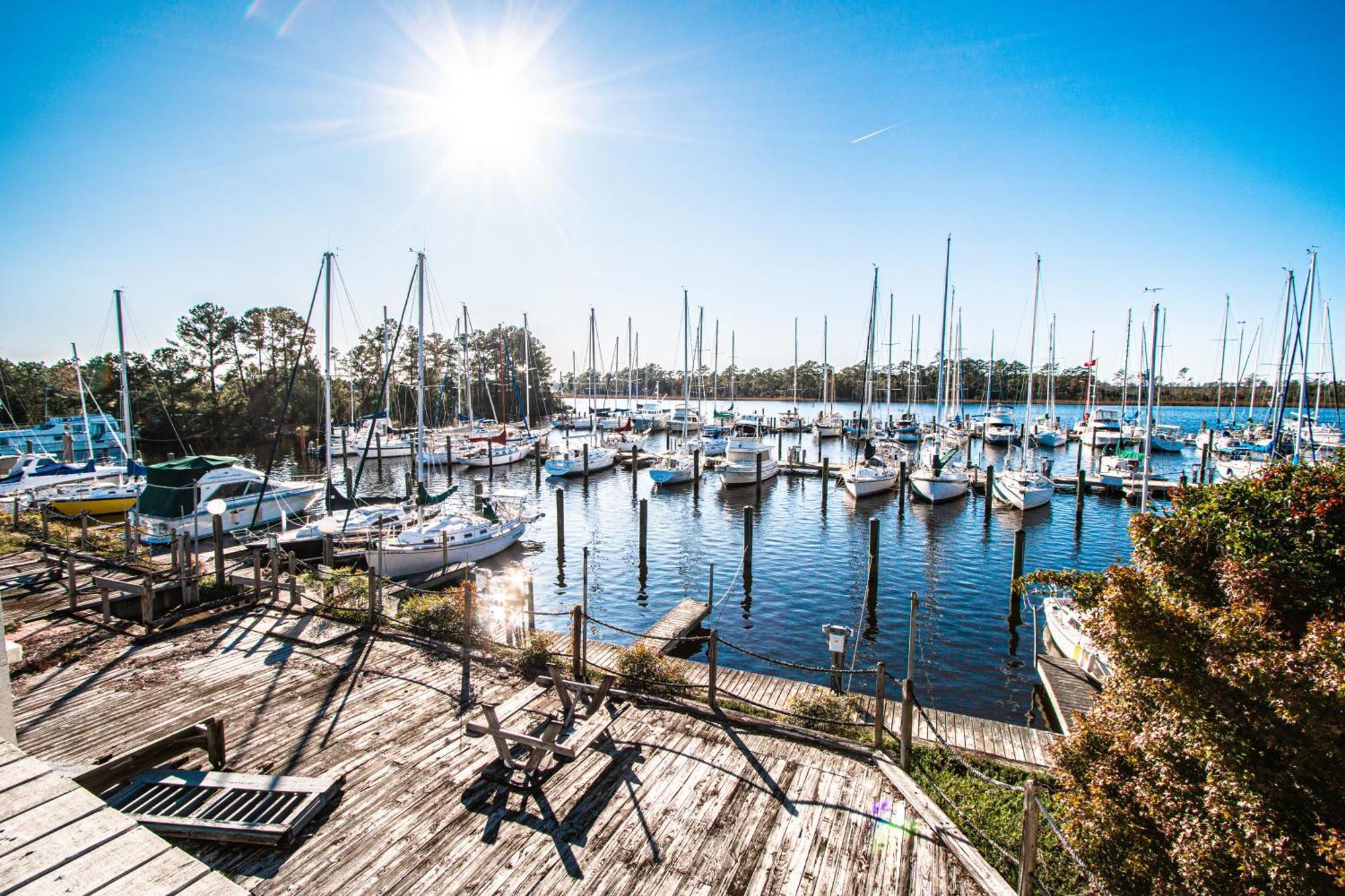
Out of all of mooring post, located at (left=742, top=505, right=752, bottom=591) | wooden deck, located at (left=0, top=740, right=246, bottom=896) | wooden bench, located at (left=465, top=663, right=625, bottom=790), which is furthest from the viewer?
mooring post, located at (left=742, top=505, right=752, bottom=591)

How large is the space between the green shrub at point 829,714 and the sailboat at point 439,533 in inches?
552

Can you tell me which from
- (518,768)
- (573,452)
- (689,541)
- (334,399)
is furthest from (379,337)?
(518,768)

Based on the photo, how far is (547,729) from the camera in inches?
310

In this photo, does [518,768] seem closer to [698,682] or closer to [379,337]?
[698,682]

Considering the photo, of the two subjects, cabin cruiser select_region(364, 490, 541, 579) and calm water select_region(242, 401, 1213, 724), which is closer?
calm water select_region(242, 401, 1213, 724)

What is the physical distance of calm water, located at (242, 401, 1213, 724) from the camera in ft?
58.1

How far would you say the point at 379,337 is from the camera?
299 feet

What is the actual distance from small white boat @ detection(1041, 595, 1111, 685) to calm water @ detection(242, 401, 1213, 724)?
4.26ft

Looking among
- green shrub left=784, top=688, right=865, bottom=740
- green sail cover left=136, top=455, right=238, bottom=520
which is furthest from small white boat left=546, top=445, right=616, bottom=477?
green shrub left=784, top=688, right=865, bottom=740

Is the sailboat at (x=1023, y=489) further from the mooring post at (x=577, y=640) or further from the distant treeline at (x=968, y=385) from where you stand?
the distant treeline at (x=968, y=385)

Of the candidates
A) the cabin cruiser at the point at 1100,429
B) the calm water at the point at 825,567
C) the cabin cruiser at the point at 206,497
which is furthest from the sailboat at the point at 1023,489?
the cabin cruiser at the point at 206,497

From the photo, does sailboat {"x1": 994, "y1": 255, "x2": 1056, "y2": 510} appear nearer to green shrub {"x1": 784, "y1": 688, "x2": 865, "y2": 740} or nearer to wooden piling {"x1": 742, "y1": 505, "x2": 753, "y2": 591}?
wooden piling {"x1": 742, "y1": 505, "x2": 753, "y2": 591}

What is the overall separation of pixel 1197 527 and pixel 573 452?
4592 centimetres

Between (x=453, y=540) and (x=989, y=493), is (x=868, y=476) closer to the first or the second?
(x=989, y=493)
